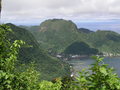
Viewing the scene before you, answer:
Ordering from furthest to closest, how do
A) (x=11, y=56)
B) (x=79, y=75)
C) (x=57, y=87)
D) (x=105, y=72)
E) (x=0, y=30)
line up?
(x=57, y=87) → (x=0, y=30) → (x=11, y=56) → (x=79, y=75) → (x=105, y=72)

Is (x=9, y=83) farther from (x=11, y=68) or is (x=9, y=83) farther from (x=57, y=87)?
(x=57, y=87)

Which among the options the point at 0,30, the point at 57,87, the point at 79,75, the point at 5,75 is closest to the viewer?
the point at 79,75

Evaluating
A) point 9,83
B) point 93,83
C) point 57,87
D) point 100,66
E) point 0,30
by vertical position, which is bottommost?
point 57,87

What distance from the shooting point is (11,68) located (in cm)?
1030

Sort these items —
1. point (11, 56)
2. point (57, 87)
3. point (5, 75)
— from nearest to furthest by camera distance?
point (5, 75) → point (11, 56) → point (57, 87)

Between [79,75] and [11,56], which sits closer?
[79,75]

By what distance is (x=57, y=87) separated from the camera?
47.5ft

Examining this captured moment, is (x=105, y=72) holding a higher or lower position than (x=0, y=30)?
lower

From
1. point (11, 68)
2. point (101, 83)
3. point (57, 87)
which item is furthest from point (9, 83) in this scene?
point (57, 87)

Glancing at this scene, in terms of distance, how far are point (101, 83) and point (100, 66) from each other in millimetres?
533

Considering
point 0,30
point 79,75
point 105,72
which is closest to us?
point 105,72

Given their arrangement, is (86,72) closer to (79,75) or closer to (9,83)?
(79,75)

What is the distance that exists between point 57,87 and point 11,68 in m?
4.87

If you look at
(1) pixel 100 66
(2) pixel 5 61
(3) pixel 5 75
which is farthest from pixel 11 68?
(1) pixel 100 66
